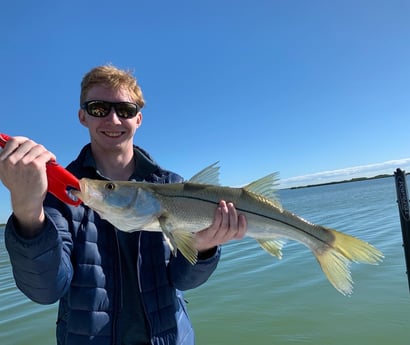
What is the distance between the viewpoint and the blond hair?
343 centimetres

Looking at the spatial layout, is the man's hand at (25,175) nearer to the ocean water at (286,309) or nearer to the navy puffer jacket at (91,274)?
the navy puffer jacket at (91,274)

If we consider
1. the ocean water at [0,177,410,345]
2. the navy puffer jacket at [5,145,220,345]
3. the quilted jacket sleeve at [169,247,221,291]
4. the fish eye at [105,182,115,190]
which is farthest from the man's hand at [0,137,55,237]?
the ocean water at [0,177,410,345]

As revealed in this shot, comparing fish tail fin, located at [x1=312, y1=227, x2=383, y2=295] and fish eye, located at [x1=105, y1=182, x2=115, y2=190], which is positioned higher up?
fish eye, located at [x1=105, y1=182, x2=115, y2=190]

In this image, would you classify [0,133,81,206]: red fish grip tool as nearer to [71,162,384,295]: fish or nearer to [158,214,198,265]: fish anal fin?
[71,162,384,295]: fish

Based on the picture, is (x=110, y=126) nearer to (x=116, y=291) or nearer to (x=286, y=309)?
(x=116, y=291)

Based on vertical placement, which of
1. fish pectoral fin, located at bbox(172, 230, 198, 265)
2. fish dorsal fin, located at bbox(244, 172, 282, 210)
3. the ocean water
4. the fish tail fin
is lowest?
the ocean water

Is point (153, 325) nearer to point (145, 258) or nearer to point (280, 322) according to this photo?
point (145, 258)

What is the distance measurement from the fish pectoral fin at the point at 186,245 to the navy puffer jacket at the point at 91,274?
144 millimetres

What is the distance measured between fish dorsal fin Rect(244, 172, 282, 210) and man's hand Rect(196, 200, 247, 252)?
390 millimetres

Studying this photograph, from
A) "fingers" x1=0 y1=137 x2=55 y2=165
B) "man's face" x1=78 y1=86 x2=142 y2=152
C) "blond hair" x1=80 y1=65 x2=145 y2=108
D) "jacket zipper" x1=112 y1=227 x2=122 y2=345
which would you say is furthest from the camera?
"blond hair" x1=80 y1=65 x2=145 y2=108

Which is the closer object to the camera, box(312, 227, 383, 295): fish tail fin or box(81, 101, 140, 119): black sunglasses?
box(81, 101, 140, 119): black sunglasses

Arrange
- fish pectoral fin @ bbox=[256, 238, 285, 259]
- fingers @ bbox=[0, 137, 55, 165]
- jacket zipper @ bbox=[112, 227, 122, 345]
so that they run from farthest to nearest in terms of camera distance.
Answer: fish pectoral fin @ bbox=[256, 238, 285, 259]
jacket zipper @ bbox=[112, 227, 122, 345]
fingers @ bbox=[0, 137, 55, 165]

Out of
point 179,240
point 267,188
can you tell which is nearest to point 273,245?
point 267,188

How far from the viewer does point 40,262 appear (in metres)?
2.33
